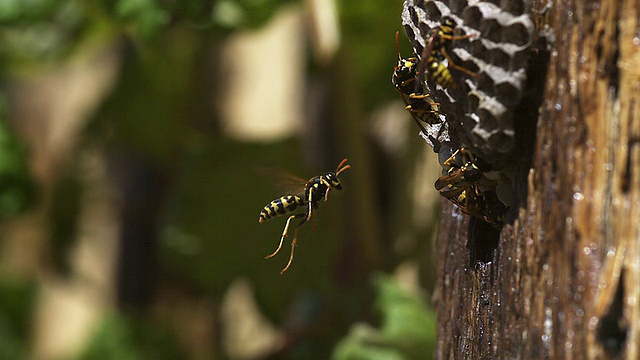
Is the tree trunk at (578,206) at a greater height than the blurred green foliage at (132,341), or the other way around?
the blurred green foliage at (132,341)

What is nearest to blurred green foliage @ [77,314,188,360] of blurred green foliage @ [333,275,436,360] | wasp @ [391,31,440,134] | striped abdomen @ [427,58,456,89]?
blurred green foliage @ [333,275,436,360]

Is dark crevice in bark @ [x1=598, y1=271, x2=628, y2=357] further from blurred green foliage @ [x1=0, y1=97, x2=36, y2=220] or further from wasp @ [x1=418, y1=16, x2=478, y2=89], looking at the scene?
blurred green foliage @ [x1=0, y1=97, x2=36, y2=220]

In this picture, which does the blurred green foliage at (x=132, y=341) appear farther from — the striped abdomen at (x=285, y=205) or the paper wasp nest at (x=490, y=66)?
the paper wasp nest at (x=490, y=66)

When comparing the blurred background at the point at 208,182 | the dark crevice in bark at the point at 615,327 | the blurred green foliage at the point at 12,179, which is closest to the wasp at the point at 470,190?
the dark crevice in bark at the point at 615,327

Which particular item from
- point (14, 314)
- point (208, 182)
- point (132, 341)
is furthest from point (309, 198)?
point (14, 314)

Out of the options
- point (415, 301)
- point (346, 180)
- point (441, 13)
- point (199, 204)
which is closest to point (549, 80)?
point (441, 13)

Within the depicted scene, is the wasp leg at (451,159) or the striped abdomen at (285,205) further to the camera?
the striped abdomen at (285,205)
